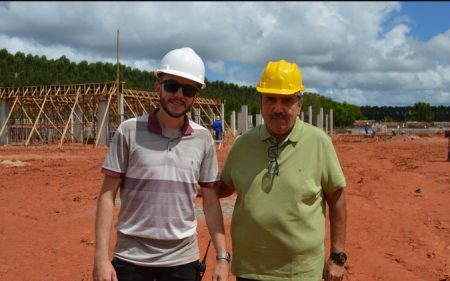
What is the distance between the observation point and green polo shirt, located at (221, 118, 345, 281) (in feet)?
8.15

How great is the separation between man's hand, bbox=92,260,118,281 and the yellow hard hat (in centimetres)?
116

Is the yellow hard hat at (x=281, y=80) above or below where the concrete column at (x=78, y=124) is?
above

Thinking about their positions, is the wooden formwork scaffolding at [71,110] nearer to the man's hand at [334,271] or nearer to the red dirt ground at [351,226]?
the red dirt ground at [351,226]

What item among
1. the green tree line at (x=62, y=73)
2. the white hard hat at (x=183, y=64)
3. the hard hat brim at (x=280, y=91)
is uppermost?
the green tree line at (x=62, y=73)

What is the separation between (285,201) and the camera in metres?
2.48

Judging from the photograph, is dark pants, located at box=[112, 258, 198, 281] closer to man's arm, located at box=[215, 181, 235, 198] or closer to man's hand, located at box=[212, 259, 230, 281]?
man's hand, located at box=[212, 259, 230, 281]

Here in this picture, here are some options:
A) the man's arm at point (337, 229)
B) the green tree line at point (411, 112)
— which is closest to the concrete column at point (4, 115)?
the man's arm at point (337, 229)

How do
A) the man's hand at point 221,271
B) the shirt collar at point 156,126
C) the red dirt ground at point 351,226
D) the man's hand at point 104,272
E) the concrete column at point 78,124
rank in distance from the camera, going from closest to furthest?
the man's hand at point 104,272 → the shirt collar at point 156,126 → the man's hand at point 221,271 → the red dirt ground at point 351,226 → the concrete column at point 78,124

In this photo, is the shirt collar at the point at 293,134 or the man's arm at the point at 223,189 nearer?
the shirt collar at the point at 293,134

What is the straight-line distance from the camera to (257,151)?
256 centimetres

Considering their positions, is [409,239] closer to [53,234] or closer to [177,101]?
[53,234]

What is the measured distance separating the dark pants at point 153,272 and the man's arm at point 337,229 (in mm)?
748

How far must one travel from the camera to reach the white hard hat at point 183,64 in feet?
8.20

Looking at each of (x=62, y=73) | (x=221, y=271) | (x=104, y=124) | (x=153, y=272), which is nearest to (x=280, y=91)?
(x=221, y=271)
